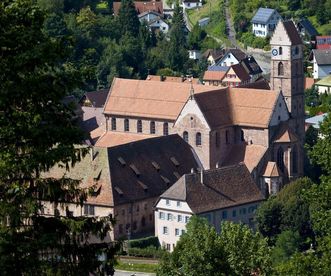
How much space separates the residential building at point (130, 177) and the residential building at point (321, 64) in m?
48.9

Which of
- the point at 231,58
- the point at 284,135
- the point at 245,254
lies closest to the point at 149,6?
the point at 231,58

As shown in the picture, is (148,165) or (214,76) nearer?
(148,165)

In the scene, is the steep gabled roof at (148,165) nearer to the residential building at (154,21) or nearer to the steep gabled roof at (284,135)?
the steep gabled roof at (284,135)

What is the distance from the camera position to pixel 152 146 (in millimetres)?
77250

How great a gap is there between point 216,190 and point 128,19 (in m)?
62.2

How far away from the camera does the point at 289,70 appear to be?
3403 inches

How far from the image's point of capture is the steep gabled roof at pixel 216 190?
7269cm

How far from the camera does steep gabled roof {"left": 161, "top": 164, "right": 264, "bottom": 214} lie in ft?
238

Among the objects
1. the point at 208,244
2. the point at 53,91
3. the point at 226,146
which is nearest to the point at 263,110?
the point at 226,146

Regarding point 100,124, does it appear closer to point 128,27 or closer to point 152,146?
point 152,146

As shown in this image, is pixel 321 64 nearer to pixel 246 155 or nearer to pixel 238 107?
pixel 238 107

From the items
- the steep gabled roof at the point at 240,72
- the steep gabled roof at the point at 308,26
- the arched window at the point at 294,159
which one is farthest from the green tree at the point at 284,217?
the steep gabled roof at the point at 308,26

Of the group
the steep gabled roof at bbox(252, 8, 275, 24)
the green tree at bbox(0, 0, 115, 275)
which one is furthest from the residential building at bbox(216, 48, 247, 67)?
the green tree at bbox(0, 0, 115, 275)

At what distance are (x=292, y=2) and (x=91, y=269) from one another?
122 m
